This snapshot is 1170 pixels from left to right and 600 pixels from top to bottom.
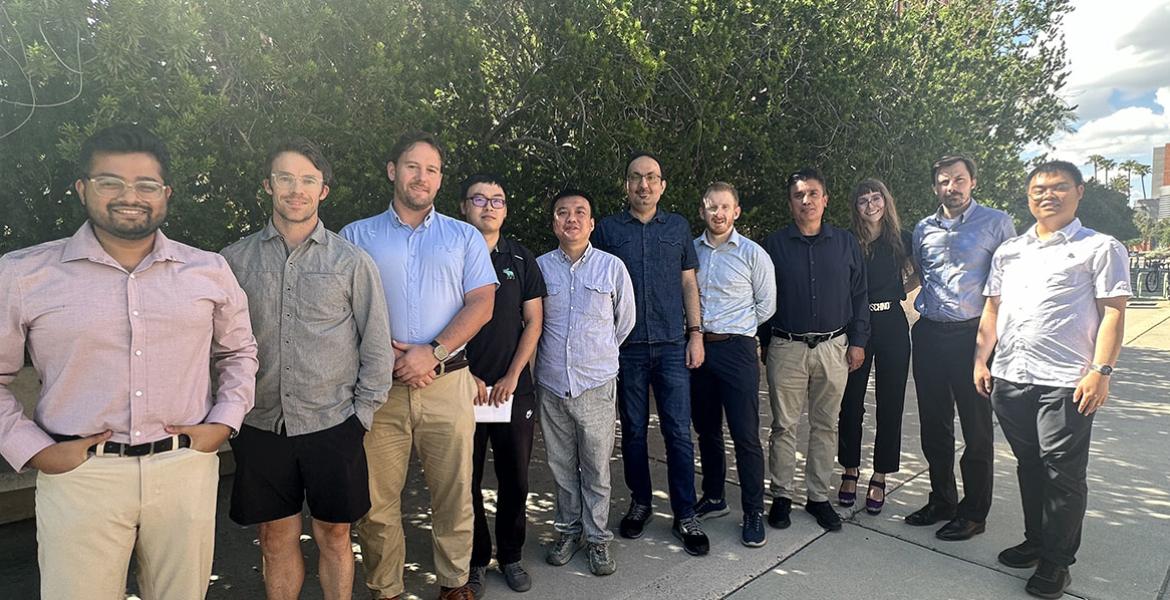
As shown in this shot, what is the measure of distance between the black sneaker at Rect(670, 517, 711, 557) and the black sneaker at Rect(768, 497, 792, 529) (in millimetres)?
473

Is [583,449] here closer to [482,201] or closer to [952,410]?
[482,201]

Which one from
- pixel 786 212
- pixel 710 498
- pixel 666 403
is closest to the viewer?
pixel 666 403

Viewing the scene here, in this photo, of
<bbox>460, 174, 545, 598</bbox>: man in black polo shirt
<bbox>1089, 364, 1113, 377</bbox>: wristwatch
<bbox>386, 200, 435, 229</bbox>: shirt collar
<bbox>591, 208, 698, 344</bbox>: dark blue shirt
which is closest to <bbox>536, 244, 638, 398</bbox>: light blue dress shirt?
<bbox>460, 174, 545, 598</bbox>: man in black polo shirt

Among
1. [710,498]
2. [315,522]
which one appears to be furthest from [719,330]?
[315,522]

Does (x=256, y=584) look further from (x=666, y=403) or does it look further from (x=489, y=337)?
(x=666, y=403)

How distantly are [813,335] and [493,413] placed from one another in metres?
1.89

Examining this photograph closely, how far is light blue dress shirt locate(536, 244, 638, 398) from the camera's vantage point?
3.47m

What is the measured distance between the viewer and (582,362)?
→ 3.47m

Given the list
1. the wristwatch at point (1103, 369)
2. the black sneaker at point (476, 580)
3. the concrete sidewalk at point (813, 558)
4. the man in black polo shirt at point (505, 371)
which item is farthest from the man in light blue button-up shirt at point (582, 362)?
the wristwatch at point (1103, 369)

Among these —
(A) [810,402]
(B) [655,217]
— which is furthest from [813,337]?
(B) [655,217]

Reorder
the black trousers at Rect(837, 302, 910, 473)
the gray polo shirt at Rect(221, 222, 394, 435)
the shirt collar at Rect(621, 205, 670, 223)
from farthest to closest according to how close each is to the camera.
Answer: the black trousers at Rect(837, 302, 910, 473), the shirt collar at Rect(621, 205, 670, 223), the gray polo shirt at Rect(221, 222, 394, 435)

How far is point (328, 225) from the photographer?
4.23 metres

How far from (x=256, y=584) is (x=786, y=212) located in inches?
200

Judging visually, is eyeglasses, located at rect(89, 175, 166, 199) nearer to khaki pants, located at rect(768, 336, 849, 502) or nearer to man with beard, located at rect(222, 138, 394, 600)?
man with beard, located at rect(222, 138, 394, 600)
